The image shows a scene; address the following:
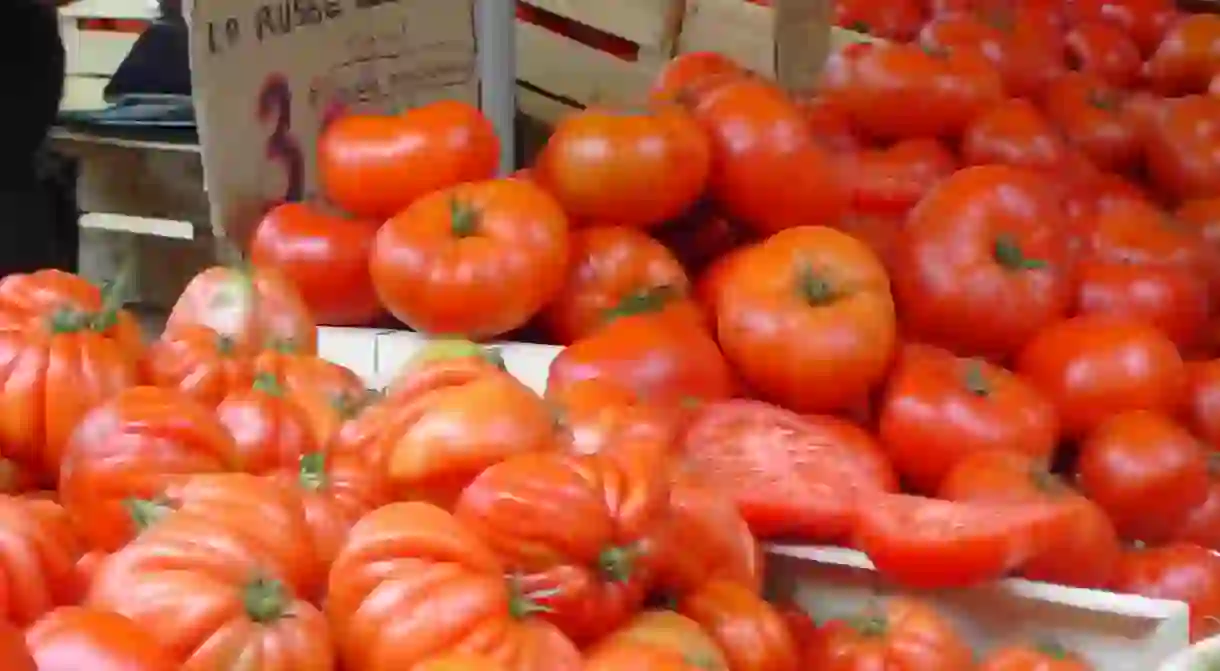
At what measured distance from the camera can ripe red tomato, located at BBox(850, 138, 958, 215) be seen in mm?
1794

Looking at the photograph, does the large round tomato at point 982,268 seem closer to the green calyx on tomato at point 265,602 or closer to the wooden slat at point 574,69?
the green calyx on tomato at point 265,602

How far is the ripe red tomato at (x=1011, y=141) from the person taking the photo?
1.86 meters

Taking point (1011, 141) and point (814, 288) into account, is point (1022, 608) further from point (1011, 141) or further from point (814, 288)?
point (1011, 141)

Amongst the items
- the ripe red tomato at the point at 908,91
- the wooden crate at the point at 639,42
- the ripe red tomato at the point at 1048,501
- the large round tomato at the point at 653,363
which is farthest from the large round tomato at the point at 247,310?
the wooden crate at the point at 639,42

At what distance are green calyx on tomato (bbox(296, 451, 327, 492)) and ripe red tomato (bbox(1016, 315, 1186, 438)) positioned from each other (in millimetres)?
815

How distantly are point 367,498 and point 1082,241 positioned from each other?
43.6 inches

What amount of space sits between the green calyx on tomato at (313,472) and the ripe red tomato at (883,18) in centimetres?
199

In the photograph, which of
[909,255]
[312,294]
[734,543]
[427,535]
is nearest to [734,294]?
[909,255]

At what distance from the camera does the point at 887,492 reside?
1.28 metres

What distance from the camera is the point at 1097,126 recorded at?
2.13 m

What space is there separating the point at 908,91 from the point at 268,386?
3.63 feet

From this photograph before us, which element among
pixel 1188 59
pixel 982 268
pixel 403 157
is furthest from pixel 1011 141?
pixel 1188 59

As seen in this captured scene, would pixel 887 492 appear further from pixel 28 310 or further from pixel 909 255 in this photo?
pixel 28 310

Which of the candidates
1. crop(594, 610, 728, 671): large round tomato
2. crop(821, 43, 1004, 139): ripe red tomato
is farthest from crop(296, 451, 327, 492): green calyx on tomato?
crop(821, 43, 1004, 139): ripe red tomato
